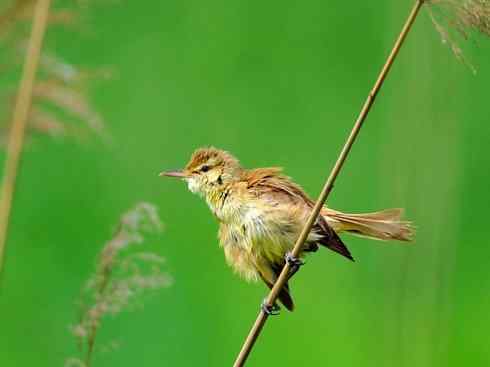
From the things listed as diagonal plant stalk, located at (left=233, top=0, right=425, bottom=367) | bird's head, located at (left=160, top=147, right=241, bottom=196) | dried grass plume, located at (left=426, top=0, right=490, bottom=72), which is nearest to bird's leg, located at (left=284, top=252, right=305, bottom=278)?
diagonal plant stalk, located at (left=233, top=0, right=425, bottom=367)

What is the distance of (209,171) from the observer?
3225 millimetres

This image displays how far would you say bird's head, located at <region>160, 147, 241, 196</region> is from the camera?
10.4 ft

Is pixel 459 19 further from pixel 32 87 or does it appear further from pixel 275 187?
pixel 32 87

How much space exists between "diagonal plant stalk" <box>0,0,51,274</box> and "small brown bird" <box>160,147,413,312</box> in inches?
25.4

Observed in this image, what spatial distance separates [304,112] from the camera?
17.0 feet

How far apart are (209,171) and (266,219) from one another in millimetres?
313

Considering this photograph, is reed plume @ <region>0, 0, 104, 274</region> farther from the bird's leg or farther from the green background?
the bird's leg

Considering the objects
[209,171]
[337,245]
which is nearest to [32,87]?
[209,171]

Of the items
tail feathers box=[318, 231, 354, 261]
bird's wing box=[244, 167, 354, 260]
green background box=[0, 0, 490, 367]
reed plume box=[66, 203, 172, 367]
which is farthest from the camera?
green background box=[0, 0, 490, 367]

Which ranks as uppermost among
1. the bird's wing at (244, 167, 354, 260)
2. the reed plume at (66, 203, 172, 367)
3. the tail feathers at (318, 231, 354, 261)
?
the bird's wing at (244, 167, 354, 260)

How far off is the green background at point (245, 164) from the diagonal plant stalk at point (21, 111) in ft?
0.66

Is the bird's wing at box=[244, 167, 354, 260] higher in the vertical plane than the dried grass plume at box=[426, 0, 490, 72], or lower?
lower

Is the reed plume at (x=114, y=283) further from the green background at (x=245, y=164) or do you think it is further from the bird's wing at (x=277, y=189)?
the green background at (x=245, y=164)

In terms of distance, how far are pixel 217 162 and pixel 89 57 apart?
2346 mm
